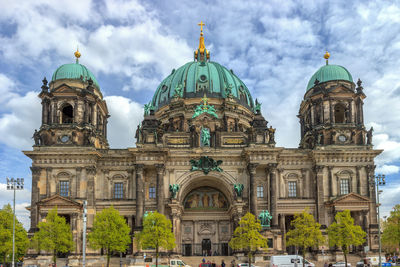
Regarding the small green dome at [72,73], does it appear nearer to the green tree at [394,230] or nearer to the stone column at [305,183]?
the stone column at [305,183]

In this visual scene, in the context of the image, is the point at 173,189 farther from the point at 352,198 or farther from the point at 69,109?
the point at 352,198

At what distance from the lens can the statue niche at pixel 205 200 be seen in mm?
70938

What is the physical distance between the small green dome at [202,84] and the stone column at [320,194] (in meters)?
21.3

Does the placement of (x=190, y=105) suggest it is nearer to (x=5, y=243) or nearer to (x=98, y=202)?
(x=98, y=202)

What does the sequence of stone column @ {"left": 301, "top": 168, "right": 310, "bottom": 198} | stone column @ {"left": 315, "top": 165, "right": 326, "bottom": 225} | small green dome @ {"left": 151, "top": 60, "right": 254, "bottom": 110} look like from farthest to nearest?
small green dome @ {"left": 151, "top": 60, "right": 254, "bottom": 110}, stone column @ {"left": 301, "top": 168, "right": 310, "bottom": 198}, stone column @ {"left": 315, "top": 165, "right": 326, "bottom": 225}

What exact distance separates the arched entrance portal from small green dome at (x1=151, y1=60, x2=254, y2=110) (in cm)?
1778

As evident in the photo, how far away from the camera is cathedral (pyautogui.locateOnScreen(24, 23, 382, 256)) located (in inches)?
2482

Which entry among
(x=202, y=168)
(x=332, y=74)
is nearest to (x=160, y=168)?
(x=202, y=168)

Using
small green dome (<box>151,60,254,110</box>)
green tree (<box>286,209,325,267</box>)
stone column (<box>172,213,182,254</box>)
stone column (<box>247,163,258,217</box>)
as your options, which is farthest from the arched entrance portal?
small green dome (<box>151,60,254,110</box>)

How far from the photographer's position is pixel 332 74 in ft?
227

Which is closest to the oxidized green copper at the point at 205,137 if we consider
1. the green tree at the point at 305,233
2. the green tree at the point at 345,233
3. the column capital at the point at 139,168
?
the column capital at the point at 139,168

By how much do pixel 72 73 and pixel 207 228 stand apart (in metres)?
28.2

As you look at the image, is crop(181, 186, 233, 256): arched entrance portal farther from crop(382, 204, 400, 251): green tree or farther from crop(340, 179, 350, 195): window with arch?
crop(382, 204, 400, 251): green tree

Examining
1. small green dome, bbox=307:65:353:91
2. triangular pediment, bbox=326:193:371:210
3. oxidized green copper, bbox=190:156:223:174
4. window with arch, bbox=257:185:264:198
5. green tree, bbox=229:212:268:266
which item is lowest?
green tree, bbox=229:212:268:266
